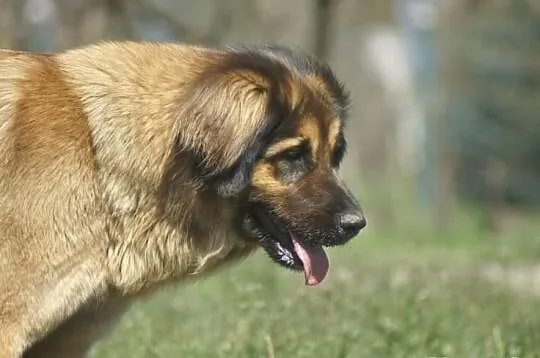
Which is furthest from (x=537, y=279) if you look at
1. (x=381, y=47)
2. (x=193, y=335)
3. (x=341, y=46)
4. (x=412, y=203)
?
(x=381, y=47)

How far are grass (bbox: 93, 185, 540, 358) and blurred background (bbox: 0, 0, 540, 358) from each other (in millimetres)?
15

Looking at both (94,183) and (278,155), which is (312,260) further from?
(94,183)

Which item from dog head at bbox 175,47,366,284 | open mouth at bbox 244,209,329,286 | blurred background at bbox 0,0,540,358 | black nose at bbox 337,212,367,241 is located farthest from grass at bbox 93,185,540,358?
black nose at bbox 337,212,367,241

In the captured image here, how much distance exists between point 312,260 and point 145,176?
85cm

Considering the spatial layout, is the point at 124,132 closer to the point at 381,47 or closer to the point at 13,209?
the point at 13,209

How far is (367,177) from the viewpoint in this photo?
80.5ft

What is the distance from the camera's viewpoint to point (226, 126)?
487cm

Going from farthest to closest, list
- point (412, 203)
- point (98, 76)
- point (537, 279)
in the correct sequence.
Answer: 1. point (412, 203)
2. point (537, 279)
3. point (98, 76)

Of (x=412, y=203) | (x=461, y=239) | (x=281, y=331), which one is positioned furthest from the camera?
(x=412, y=203)

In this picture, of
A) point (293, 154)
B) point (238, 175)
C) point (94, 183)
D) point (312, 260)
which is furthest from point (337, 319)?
point (94, 183)

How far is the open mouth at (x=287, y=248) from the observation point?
525cm

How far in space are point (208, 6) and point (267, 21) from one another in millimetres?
847

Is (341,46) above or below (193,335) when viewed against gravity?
below

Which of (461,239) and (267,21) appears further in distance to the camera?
(461,239)
